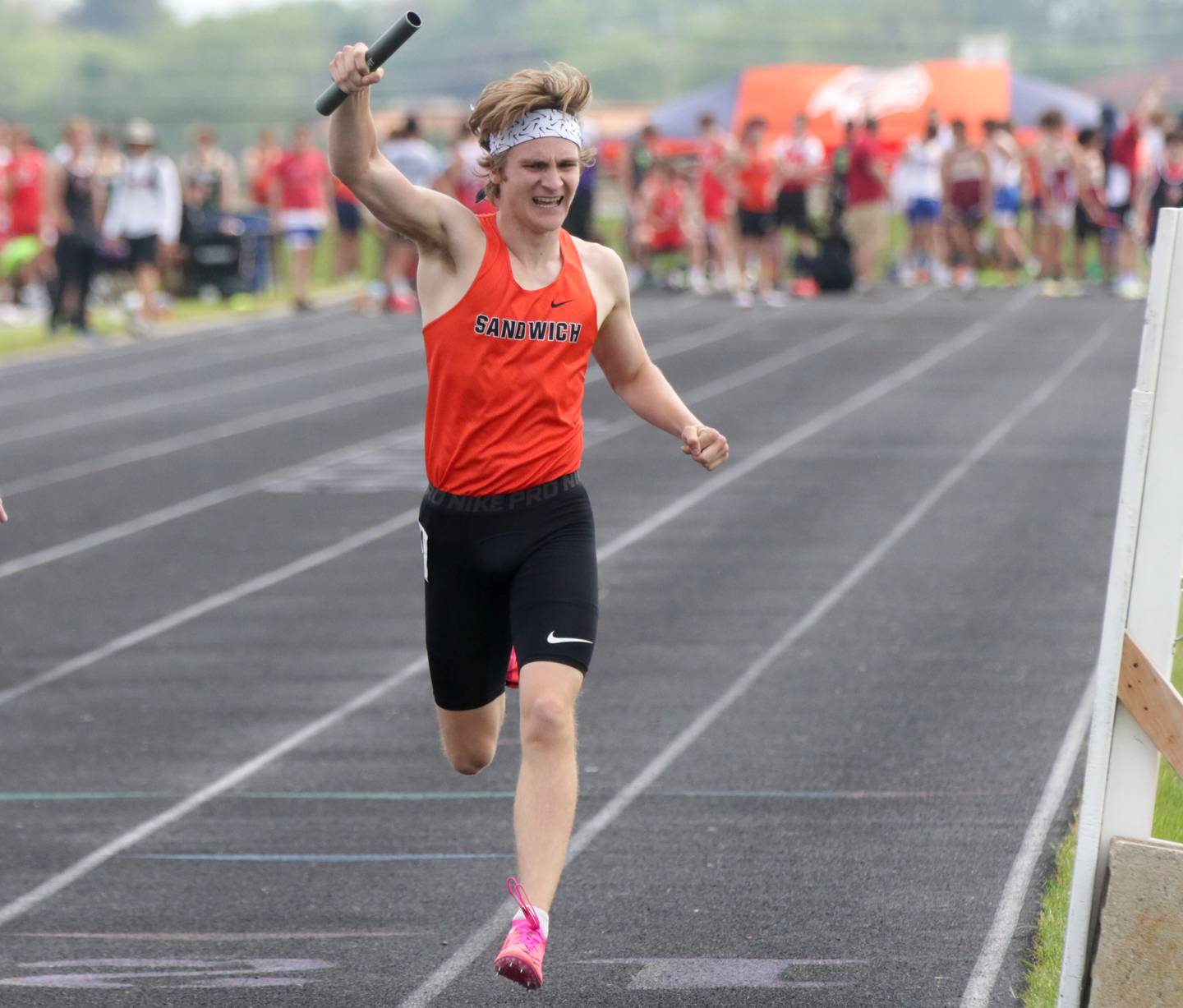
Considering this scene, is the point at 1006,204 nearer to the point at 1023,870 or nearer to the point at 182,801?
the point at 182,801

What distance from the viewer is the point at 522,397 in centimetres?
507

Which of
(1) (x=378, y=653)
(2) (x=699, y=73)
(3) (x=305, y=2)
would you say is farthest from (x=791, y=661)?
(3) (x=305, y=2)

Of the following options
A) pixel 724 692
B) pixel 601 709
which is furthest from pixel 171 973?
pixel 724 692

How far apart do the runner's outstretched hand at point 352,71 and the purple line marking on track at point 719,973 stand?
2102 mm

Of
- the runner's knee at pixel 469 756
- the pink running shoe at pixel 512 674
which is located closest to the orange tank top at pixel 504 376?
the pink running shoe at pixel 512 674

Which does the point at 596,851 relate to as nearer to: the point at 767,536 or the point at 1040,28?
the point at 767,536

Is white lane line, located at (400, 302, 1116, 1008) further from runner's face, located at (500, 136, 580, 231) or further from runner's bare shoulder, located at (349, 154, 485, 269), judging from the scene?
runner's face, located at (500, 136, 580, 231)

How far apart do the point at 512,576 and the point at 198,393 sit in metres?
13.5

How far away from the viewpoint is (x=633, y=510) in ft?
40.8

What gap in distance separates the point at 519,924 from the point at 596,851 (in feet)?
5.59

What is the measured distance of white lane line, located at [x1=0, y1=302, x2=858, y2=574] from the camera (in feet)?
38.9

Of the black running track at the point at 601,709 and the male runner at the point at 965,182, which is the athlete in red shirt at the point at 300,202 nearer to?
the male runner at the point at 965,182

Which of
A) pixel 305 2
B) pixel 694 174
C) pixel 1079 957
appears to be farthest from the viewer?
pixel 305 2

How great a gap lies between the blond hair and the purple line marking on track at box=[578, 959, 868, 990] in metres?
1.84
